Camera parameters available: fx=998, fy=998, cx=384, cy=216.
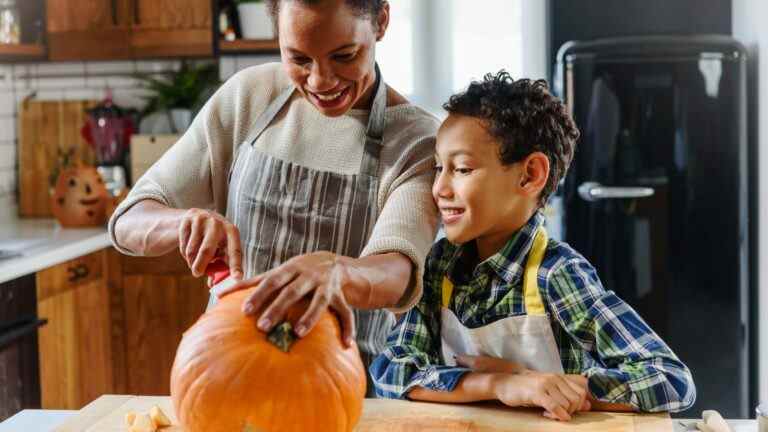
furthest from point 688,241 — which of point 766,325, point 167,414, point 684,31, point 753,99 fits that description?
point 167,414

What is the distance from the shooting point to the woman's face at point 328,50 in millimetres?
1266

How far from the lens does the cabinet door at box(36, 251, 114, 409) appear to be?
117 inches

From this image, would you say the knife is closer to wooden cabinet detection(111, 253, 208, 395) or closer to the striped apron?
the striped apron

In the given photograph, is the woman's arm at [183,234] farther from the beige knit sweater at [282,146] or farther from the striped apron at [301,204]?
the striped apron at [301,204]

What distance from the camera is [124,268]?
3.34 meters

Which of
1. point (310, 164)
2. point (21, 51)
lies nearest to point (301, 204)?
point (310, 164)

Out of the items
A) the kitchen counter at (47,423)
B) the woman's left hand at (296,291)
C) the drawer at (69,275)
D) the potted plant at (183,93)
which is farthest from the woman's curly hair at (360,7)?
the potted plant at (183,93)

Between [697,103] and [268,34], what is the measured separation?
4.84 feet

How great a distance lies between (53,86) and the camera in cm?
387

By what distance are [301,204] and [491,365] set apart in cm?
37

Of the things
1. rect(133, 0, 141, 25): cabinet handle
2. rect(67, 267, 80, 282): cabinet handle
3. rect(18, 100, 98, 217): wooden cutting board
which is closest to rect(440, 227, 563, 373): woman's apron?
rect(67, 267, 80, 282): cabinet handle

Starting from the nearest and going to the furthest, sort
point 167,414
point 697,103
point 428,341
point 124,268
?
point 167,414 → point 428,341 → point 697,103 → point 124,268

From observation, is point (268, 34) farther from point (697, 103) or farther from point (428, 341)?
point (428, 341)

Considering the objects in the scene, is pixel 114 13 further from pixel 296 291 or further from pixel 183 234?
pixel 296 291
